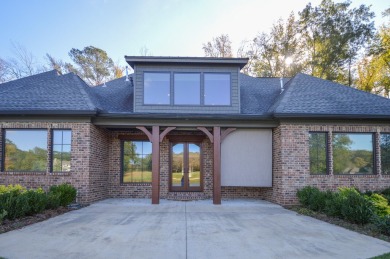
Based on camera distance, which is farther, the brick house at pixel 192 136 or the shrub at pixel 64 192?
the brick house at pixel 192 136

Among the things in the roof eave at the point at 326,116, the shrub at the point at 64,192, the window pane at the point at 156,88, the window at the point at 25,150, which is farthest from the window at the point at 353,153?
the window at the point at 25,150

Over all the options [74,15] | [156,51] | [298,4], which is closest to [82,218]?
[74,15]

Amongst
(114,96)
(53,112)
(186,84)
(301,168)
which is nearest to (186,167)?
(186,84)

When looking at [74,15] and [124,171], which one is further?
[74,15]

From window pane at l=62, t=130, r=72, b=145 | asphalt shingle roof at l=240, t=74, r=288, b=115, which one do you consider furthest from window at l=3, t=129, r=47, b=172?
asphalt shingle roof at l=240, t=74, r=288, b=115

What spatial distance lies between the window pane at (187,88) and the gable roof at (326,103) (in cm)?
285

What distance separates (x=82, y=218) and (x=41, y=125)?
4.36 metres

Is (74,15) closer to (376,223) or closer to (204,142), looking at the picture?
(204,142)

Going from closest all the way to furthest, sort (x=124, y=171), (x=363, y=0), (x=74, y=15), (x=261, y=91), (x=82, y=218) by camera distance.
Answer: (x=82, y=218)
(x=124, y=171)
(x=261, y=91)
(x=74, y=15)
(x=363, y=0)

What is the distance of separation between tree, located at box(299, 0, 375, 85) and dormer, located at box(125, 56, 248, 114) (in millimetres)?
13742

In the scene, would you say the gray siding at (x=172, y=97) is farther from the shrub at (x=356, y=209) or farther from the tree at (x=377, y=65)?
the tree at (x=377, y=65)

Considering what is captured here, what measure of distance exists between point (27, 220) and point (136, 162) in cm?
569

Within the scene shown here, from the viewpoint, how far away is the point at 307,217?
8656 mm

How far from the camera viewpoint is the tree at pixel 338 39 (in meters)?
23.1
